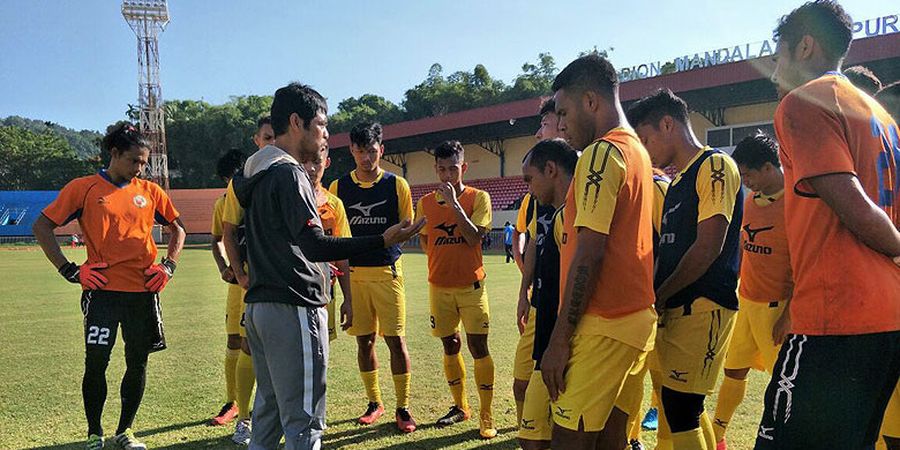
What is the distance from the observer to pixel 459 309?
5.73 m

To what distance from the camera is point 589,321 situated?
2.68 m

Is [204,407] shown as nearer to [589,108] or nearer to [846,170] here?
[589,108]


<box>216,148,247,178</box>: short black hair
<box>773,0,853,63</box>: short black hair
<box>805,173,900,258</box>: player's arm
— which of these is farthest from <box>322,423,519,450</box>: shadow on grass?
<box>773,0,853,63</box>: short black hair

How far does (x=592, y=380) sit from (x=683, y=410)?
1.19 metres

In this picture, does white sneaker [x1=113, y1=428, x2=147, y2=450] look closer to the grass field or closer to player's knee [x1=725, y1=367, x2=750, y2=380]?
the grass field

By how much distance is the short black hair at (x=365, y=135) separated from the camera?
5766 millimetres

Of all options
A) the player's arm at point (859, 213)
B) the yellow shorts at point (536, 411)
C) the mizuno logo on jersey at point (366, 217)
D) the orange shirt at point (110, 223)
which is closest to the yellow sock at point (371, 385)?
the mizuno logo on jersey at point (366, 217)

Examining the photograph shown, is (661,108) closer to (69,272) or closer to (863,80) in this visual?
(863,80)

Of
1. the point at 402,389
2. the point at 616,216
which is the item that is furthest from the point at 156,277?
the point at 616,216

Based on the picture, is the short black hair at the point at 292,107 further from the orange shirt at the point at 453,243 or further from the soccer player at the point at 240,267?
the orange shirt at the point at 453,243

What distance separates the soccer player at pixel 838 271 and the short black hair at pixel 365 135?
4044 mm

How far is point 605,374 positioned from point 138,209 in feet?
14.2

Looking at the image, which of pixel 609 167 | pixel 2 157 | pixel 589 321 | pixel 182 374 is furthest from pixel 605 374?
pixel 2 157

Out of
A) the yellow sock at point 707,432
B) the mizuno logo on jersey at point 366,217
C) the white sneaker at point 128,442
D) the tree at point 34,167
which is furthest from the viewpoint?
the tree at point 34,167
